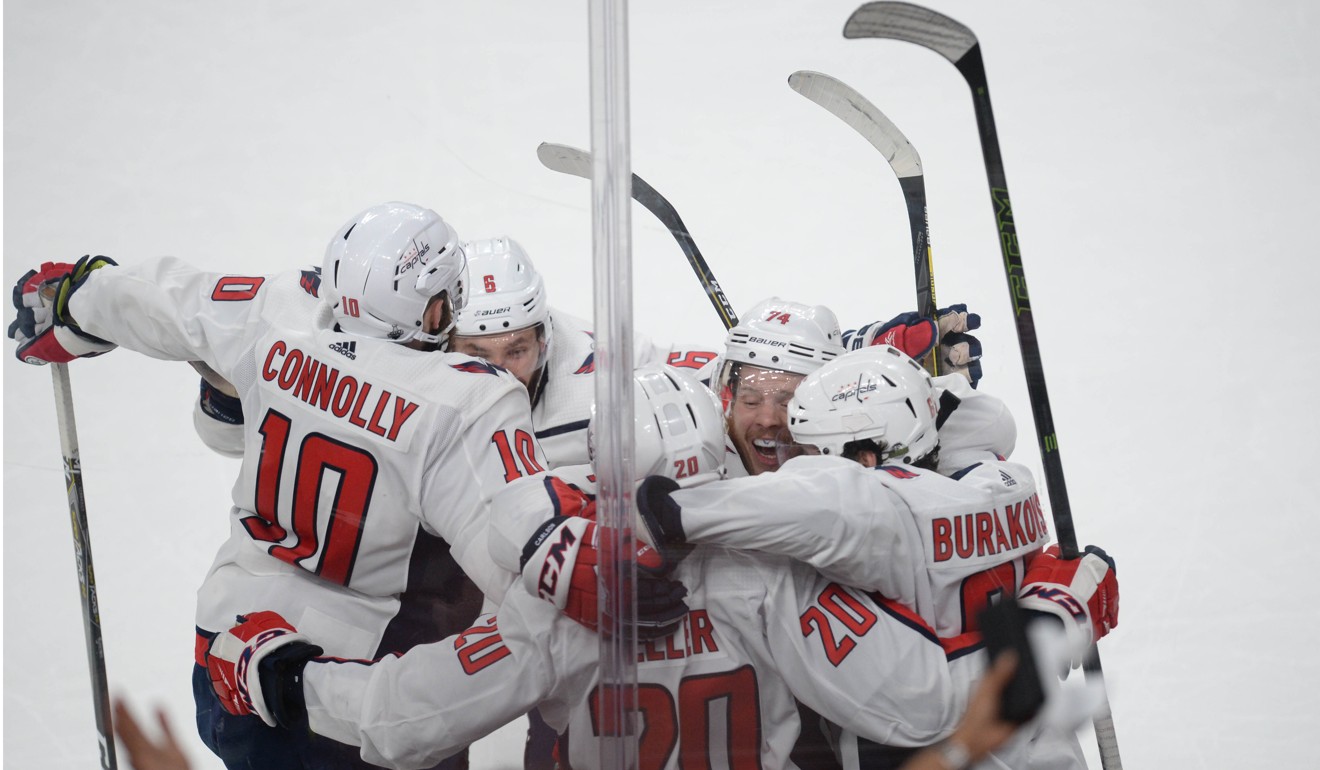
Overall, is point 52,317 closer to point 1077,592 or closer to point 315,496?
point 315,496

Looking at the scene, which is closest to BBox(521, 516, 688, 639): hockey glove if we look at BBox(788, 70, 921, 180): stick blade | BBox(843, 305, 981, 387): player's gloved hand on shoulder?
BBox(843, 305, 981, 387): player's gloved hand on shoulder

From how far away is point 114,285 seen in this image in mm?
1217

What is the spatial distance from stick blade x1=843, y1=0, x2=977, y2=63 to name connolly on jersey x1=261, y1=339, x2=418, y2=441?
0.66 m

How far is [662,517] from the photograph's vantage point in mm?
949

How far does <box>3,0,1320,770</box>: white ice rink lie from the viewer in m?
1.14

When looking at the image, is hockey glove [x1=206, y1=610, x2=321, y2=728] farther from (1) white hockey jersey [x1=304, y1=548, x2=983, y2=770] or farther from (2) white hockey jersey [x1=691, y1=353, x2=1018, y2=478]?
(2) white hockey jersey [x1=691, y1=353, x2=1018, y2=478]

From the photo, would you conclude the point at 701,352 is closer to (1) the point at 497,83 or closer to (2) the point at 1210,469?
(1) the point at 497,83

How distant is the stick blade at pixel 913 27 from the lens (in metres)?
1.15

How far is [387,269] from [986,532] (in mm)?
690

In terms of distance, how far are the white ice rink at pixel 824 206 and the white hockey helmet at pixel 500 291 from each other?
0.06 meters

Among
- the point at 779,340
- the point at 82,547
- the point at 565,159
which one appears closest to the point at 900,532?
the point at 779,340

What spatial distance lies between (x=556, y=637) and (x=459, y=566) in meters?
0.12

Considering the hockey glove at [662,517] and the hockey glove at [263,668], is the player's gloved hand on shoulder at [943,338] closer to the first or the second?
the hockey glove at [662,517]

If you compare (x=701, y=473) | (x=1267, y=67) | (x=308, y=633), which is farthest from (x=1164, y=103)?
(x=308, y=633)
